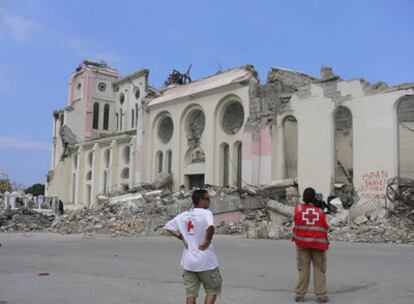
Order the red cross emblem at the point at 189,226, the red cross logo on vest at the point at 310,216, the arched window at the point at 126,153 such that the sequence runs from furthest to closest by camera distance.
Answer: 1. the arched window at the point at 126,153
2. the red cross logo on vest at the point at 310,216
3. the red cross emblem at the point at 189,226

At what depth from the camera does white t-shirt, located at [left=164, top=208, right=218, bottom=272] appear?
5.33 meters

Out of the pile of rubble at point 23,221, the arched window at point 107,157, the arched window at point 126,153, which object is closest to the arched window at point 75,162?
the arched window at point 107,157

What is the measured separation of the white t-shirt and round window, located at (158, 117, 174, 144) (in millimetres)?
31996

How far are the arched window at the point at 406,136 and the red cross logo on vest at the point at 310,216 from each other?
17.7 m

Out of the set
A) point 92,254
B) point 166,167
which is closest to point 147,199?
point 166,167

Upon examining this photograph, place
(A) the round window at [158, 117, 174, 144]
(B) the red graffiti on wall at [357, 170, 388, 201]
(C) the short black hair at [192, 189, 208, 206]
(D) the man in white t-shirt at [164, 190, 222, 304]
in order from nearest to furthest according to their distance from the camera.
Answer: (D) the man in white t-shirt at [164, 190, 222, 304] < (C) the short black hair at [192, 189, 208, 206] < (B) the red graffiti on wall at [357, 170, 388, 201] < (A) the round window at [158, 117, 174, 144]

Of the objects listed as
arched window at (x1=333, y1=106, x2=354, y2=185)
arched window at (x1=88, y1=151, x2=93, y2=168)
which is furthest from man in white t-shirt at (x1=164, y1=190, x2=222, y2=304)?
arched window at (x1=88, y1=151, x2=93, y2=168)

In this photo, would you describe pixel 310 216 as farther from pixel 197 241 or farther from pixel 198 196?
pixel 197 241

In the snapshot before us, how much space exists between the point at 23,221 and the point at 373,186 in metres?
19.7

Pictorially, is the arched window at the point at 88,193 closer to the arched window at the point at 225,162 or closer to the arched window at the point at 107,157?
the arched window at the point at 107,157

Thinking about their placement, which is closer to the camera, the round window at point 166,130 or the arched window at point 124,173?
the round window at point 166,130

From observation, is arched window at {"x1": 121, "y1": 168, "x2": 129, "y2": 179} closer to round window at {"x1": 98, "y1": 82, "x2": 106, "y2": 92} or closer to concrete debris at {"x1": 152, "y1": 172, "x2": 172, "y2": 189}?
concrete debris at {"x1": 152, "y1": 172, "x2": 172, "y2": 189}

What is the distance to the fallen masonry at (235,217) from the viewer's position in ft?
66.7

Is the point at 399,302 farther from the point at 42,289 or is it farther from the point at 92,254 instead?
the point at 92,254
